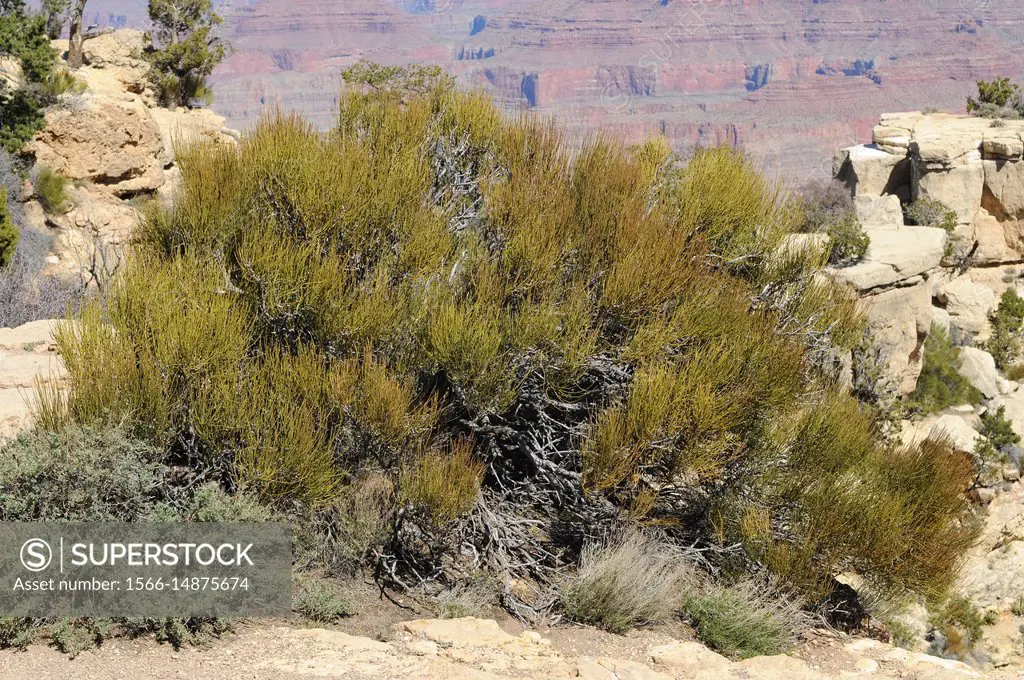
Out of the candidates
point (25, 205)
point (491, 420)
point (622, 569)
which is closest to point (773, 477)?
point (622, 569)

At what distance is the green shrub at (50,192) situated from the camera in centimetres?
1298

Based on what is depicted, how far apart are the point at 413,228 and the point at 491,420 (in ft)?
5.57

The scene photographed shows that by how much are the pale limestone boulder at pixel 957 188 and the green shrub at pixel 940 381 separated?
22.5 feet

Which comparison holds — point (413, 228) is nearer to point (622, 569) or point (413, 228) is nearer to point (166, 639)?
→ point (622, 569)

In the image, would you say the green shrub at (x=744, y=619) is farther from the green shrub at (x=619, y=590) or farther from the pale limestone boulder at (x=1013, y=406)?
the pale limestone boulder at (x=1013, y=406)

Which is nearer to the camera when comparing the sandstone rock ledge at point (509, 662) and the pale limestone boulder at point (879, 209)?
the sandstone rock ledge at point (509, 662)

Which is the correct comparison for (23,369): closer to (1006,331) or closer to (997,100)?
(1006,331)

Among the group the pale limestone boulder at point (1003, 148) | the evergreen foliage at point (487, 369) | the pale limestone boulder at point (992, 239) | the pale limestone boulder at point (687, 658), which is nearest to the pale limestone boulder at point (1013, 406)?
the pale limestone boulder at point (992, 239)

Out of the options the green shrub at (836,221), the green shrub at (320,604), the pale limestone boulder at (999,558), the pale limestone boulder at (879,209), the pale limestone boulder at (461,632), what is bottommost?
the pale limestone boulder at (999,558)

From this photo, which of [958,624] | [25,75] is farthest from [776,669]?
[25,75]

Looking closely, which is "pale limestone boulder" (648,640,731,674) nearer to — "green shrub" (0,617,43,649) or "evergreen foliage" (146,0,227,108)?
"green shrub" (0,617,43,649)

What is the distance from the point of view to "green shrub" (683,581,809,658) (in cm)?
698

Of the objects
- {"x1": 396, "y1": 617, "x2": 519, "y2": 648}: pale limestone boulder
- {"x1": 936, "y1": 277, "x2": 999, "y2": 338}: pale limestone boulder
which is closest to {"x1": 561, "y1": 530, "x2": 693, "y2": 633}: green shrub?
{"x1": 396, "y1": 617, "x2": 519, "y2": 648}: pale limestone boulder

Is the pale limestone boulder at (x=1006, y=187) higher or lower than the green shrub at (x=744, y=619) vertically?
higher
